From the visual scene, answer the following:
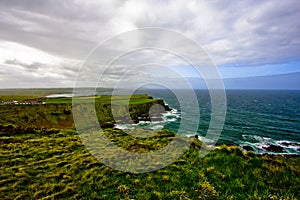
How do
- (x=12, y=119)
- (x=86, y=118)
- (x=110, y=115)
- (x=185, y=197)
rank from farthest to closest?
(x=110, y=115), (x=86, y=118), (x=12, y=119), (x=185, y=197)

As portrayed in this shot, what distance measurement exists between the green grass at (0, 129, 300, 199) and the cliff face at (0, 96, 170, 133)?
28.6m

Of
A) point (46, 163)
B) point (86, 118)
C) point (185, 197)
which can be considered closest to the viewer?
point (185, 197)

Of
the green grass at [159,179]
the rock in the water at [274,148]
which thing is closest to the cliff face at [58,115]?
the green grass at [159,179]

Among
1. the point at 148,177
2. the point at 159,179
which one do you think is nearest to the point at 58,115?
the point at 148,177

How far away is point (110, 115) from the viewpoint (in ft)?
242

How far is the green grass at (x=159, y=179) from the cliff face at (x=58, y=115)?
28589mm

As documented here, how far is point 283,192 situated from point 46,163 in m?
15.4

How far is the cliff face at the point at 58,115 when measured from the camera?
52.7m

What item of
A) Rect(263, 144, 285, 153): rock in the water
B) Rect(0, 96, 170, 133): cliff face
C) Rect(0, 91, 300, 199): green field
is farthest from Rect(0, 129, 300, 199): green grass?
Rect(263, 144, 285, 153): rock in the water

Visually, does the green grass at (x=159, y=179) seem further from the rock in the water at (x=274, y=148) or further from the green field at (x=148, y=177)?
the rock in the water at (x=274, y=148)

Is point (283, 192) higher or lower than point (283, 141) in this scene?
higher

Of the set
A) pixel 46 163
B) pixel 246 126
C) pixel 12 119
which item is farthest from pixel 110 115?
pixel 46 163

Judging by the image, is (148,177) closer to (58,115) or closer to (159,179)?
(159,179)

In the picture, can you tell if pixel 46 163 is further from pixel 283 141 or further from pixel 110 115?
pixel 110 115
